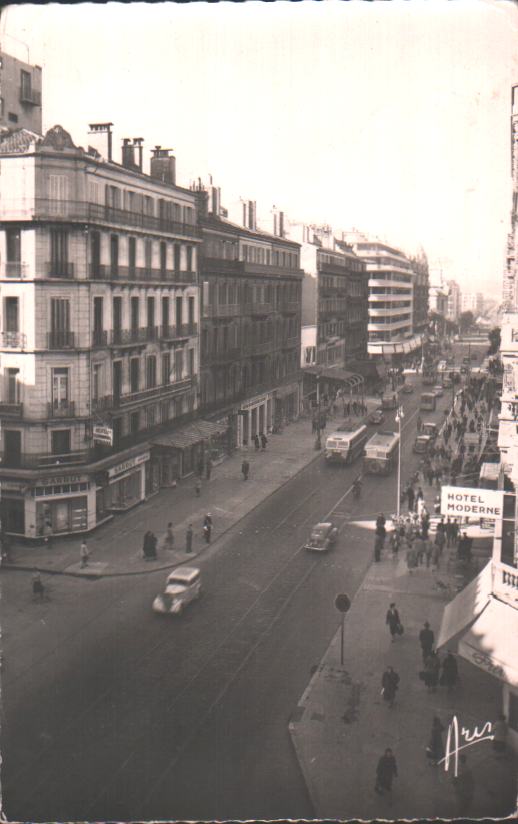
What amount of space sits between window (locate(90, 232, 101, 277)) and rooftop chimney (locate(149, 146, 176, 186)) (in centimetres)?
1380

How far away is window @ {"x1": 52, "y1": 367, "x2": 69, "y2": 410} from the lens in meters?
36.2

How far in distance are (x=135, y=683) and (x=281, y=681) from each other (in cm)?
430

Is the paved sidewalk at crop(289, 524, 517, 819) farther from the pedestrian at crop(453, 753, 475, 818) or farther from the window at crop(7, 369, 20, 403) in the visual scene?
the window at crop(7, 369, 20, 403)

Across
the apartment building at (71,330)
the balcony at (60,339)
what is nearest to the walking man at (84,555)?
the apartment building at (71,330)

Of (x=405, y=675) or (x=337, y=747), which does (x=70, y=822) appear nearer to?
(x=337, y=747)

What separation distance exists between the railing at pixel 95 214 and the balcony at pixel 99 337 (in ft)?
16.6

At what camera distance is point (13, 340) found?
116ft

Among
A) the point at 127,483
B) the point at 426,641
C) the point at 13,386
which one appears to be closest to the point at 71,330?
the point at 13,386

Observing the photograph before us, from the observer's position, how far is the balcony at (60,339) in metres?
35.7

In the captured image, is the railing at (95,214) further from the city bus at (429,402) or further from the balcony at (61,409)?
the city bus at (429,402)

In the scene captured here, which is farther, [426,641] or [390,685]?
[426,641]

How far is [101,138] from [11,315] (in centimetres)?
1250

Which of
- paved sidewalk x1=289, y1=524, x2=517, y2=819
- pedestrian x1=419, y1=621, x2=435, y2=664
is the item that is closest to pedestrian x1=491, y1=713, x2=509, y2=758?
paved sidewalk x1=289, y1=524, x2=517, y2=819

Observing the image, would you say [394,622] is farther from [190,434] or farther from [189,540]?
[190,434]
